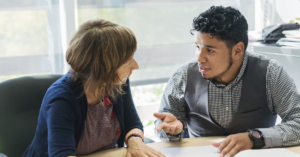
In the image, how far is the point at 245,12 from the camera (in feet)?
8.27

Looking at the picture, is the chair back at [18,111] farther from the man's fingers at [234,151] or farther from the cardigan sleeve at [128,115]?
the man's fingers at [234,151]

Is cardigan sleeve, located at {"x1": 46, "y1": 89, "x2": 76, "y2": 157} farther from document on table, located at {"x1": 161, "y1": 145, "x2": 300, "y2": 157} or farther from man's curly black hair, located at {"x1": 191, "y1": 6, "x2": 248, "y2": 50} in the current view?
man's curly black hair, located at {"x1": 191, "y1": 6, "x2": 248, "y2": 50}

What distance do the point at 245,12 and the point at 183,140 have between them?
1690 mm

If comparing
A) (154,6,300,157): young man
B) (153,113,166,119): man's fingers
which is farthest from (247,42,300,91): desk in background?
(153,113,166,119): man's fingers

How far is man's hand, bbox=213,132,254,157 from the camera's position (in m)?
1.08

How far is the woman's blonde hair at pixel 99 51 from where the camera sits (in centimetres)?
100

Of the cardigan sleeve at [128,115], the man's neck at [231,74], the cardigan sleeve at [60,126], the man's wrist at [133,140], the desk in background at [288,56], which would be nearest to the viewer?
the cardigan sleeve at [60,126]

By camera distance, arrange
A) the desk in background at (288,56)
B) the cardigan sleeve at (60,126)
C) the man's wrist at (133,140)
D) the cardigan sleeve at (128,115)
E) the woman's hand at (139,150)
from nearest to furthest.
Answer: the cardigan sleeve at (60,126) < the woman's hand at (139,150) < the man's wrist at (133,140) < the cardigan sleeve at (128,115) < the desk in background at (288,56)

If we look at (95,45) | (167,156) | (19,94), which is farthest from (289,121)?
(19,94)

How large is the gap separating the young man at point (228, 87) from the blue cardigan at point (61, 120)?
0.37 m

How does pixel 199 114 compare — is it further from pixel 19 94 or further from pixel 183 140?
pixel 19 94

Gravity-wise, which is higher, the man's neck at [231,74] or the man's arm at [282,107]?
the man's neck at [231,74]

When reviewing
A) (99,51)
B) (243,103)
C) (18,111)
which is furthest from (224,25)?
(18,111)

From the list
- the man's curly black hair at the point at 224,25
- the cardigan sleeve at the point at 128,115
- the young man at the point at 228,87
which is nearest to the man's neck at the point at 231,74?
the young man at the point at 228,87
